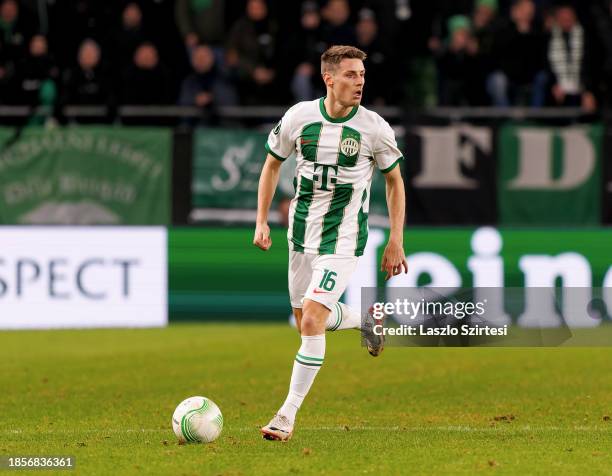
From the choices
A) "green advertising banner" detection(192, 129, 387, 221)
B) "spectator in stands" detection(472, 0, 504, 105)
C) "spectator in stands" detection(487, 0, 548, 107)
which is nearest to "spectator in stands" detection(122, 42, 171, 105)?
"green advertising banner" detection(192, 129, 387, 221)

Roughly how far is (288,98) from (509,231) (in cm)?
387

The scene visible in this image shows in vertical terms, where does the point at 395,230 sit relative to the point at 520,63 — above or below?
below

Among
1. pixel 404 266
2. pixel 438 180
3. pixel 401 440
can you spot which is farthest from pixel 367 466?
pixel 438 180

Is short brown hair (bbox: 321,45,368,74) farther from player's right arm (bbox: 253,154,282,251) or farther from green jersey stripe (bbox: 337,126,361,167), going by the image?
player's right arm (bbox: 253,154,282,251)

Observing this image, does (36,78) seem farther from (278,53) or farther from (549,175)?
(549,175)

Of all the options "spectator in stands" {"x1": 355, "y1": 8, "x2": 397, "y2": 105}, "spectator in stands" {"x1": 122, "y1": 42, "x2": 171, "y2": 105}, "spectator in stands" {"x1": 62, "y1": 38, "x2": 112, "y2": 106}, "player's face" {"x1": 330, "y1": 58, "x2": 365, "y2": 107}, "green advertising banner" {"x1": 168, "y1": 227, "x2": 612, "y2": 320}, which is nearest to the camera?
"player's face" {"x1": 330, "y1": 58, "x2": 365, "y2": 107}

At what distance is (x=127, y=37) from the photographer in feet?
62.8

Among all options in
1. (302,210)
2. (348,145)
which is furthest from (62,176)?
(348,145)

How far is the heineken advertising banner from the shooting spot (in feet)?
57.6

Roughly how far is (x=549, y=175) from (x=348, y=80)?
951 cm

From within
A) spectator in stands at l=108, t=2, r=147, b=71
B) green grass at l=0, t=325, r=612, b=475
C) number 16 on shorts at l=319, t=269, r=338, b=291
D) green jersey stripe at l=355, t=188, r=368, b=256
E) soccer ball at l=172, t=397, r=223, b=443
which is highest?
spectator in stands at l=108, t=2, r=147, b=71

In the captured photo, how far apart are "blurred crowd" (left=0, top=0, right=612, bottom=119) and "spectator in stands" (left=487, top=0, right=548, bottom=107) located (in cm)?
1

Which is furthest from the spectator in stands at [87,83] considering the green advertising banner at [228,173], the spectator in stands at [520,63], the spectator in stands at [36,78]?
the spectator in stands at [520,63]

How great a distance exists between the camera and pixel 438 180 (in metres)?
17.7
